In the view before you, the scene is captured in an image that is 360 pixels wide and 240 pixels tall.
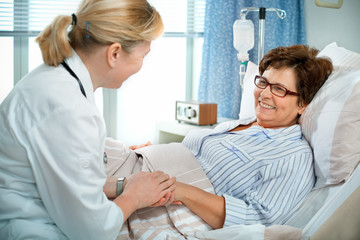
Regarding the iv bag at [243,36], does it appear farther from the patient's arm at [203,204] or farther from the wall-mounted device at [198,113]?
the patient's arm at [203,204]

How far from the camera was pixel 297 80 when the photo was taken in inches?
66.1

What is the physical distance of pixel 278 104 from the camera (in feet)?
5.55

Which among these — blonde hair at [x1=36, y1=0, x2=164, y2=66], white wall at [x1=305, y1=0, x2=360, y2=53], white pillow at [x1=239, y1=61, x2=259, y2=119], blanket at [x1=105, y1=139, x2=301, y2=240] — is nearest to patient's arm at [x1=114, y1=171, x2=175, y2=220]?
blanket at [x1=105, y1=139, x2=301, y2=240]

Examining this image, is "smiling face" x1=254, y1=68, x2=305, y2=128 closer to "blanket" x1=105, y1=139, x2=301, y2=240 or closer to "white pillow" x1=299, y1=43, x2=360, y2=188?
"white pillow" x1=299, y1=43, x2=360, y2=188

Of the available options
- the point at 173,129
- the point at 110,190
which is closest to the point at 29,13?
the point at 173,129

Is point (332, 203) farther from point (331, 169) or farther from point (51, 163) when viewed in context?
point (51, 163)

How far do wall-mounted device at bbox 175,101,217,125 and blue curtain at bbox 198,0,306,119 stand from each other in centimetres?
55

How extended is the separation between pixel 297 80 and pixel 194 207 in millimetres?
690

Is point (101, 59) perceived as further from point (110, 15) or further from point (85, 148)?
point (85, 148)

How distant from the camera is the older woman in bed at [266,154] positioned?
1.43 m

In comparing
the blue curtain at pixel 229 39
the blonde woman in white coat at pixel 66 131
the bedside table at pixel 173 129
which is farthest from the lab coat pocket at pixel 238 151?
the blue curtain at pixel 229 39

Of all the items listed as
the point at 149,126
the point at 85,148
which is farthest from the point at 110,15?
the point at 149,126

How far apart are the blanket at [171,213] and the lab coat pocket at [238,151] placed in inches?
5.7

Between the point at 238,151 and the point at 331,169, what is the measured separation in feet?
1.15
